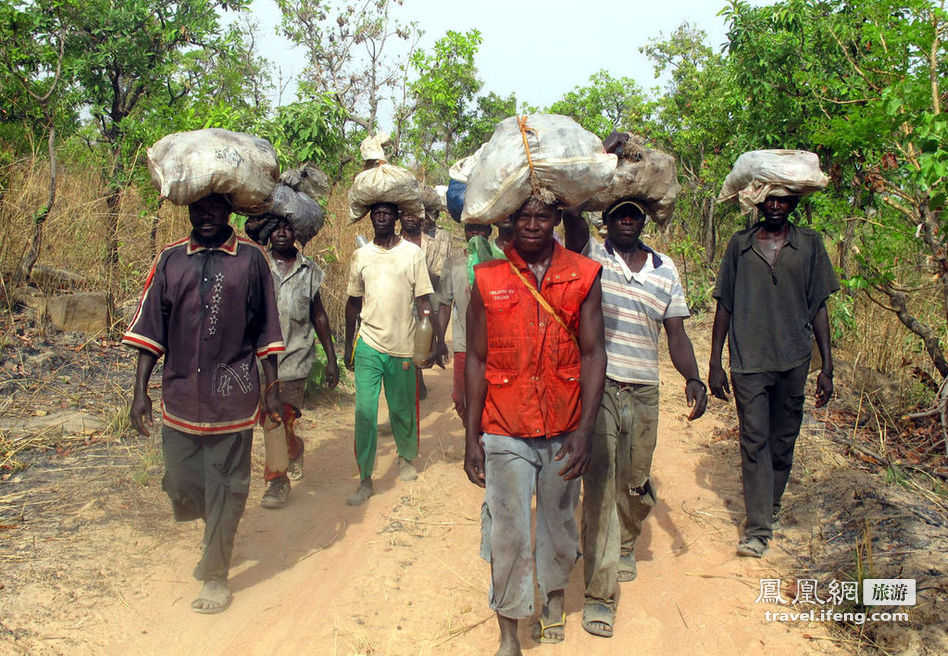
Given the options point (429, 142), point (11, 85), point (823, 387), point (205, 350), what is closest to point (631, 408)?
point (823, 387)

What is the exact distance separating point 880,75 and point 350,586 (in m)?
4.76

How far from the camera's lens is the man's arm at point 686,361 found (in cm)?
390

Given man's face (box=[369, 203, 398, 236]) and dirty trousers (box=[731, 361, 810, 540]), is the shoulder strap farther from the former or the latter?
man's face (box=[369, 203, 398, 236])

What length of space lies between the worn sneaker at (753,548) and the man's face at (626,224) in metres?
1.87

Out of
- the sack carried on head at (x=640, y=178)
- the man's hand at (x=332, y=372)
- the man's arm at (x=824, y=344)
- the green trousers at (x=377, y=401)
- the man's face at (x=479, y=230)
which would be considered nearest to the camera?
the sack carried on head at (x=640, y=178)

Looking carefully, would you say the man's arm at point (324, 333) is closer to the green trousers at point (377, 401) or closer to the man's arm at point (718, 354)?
the green trousers at point (377, 401)

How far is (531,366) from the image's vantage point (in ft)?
10.3

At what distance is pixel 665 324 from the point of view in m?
3.97

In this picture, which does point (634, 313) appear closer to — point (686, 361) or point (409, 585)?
point (686, 361)

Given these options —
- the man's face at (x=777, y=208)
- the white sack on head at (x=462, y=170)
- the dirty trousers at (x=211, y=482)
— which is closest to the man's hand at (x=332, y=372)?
the dirty trousers at (x=211, y=482)

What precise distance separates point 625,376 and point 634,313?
1.06ft

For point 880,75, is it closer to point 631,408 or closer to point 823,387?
point 823,387

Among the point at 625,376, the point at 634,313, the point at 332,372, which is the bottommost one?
the point at 332,372

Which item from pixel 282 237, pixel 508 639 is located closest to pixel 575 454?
pixel 508 639
